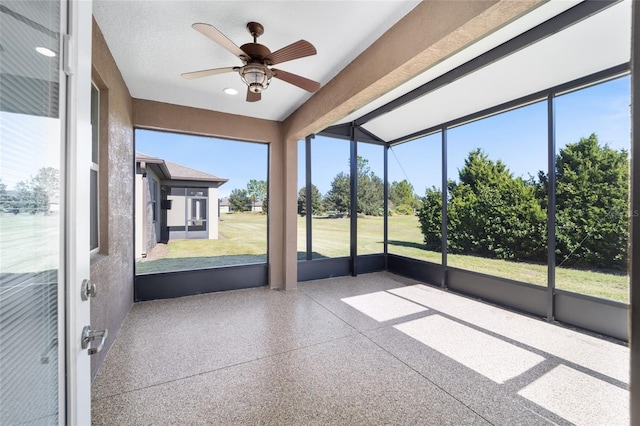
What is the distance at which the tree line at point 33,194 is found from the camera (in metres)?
0.67

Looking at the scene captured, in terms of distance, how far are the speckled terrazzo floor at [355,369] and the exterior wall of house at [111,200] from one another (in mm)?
379

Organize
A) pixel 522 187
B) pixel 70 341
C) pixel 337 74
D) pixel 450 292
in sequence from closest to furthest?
pixel 70 341
pixel 337 74
pixel 522 187
pixel 450 292

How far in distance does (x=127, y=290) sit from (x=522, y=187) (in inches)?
217

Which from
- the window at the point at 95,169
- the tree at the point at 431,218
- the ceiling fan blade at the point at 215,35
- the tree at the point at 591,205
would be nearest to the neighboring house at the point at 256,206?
the window at the point at 95,169

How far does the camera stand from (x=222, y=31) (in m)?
2.33

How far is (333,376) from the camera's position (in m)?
2.25

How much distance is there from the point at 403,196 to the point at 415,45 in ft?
13.0

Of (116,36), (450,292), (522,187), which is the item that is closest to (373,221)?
(450,292)

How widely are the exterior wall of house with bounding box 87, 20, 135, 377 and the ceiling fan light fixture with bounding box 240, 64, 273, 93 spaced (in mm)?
1124

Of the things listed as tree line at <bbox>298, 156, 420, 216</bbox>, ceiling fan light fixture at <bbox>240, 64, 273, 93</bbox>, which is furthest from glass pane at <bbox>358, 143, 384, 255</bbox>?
ceiling fan light fixture at <bbox>240, 64, 273, 93</bbox>

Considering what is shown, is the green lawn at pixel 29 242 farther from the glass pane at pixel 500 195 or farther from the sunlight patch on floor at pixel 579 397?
the glass pane at pixel 500 195

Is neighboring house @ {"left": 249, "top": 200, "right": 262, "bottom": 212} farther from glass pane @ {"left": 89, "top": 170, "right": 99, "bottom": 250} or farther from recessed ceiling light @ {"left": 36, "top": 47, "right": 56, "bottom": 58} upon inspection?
recessed ceiling light @ {"left": 36, "top": 47, "right": 56, "bottom": 58}

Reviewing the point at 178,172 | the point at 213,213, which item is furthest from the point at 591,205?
the point at 178,172

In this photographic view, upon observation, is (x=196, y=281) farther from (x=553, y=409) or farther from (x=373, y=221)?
(x=553, y=409)
